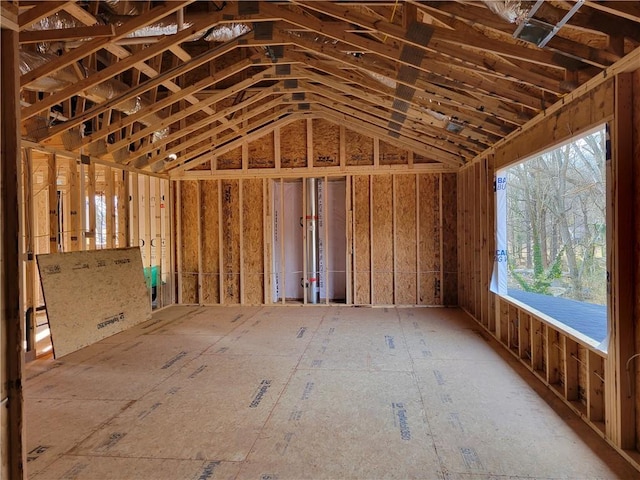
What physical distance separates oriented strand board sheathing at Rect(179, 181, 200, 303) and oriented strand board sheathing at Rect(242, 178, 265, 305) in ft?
3.53

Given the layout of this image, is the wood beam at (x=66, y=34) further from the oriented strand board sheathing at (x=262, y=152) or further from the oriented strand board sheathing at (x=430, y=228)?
the oriented strand board sheathing at (x=430, y=228)

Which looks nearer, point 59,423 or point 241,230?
point 59,423

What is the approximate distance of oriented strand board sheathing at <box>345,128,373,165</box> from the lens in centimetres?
768

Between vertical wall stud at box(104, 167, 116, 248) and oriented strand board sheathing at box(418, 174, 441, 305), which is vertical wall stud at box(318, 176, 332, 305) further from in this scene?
vertical wall stud at box(104, 167, 116, 248)

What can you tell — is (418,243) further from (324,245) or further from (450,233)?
(324,245)

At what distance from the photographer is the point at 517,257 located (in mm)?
9766

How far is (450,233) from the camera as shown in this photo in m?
7.52

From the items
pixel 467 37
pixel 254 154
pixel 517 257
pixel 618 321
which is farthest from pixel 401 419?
pixel 517 257

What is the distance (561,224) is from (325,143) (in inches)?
224

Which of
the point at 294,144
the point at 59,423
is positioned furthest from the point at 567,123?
the point at 294,144

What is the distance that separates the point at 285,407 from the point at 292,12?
391cm

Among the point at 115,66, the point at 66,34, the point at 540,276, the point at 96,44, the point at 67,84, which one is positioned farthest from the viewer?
the point at 540,276

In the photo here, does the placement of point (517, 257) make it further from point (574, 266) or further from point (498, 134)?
point (498, 134)

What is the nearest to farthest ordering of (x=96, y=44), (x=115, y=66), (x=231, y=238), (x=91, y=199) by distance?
(x=96, y=44)
(x=115, y=66)
(x=91, y=199)
(x=231, y=238)
